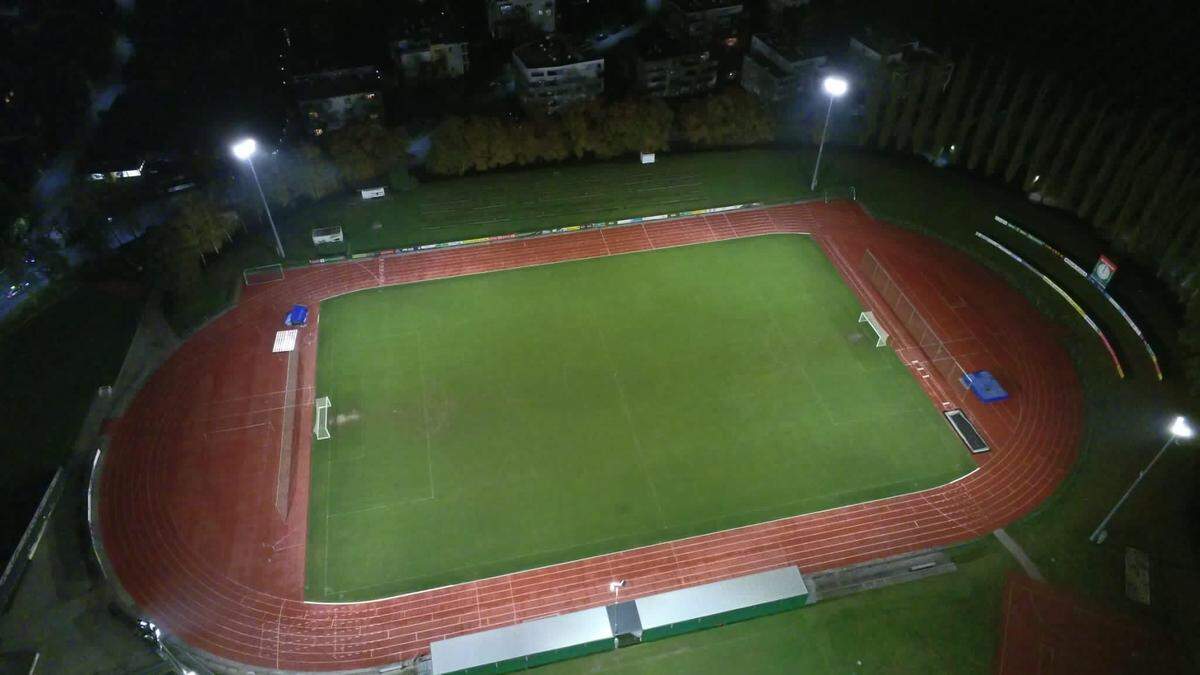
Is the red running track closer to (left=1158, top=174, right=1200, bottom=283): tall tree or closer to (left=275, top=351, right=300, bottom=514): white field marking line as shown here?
(left=275, top=351, right=300, bottom=514): white field marking line

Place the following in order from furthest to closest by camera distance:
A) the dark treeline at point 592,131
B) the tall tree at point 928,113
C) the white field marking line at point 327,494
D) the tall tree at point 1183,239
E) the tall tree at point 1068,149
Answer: the tall tree at point 928,113
the dark treeline at point 592,131
the tall tree at point 1068,149
the tall tree at point 1183,239
the white field marking line at point 327,494

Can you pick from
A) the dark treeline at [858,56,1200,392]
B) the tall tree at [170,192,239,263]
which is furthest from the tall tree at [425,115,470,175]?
the dark treeline at [858,56,1200,392]

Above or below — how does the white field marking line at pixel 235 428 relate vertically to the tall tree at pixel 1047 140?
below

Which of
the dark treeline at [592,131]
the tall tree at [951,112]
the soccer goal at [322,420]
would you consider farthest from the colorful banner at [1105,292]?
the soccer goal at [322,420]

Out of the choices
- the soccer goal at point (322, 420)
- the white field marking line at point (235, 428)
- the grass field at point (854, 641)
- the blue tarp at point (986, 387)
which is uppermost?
the blue tarp at point (986, 387)

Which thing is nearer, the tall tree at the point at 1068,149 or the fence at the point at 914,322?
the fence at the point at 914,322

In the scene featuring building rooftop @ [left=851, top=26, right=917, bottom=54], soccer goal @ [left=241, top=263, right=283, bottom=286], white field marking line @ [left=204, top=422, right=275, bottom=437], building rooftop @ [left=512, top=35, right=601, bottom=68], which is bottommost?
white field marking line @ [left=204, top=422, right=275, bottom=437]

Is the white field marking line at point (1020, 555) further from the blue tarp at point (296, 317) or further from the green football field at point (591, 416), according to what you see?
the blue tarp at point (296, 317)

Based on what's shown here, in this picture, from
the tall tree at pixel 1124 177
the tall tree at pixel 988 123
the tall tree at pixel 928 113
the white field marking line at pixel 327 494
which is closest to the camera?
the white field marking line at pixel 327 494
